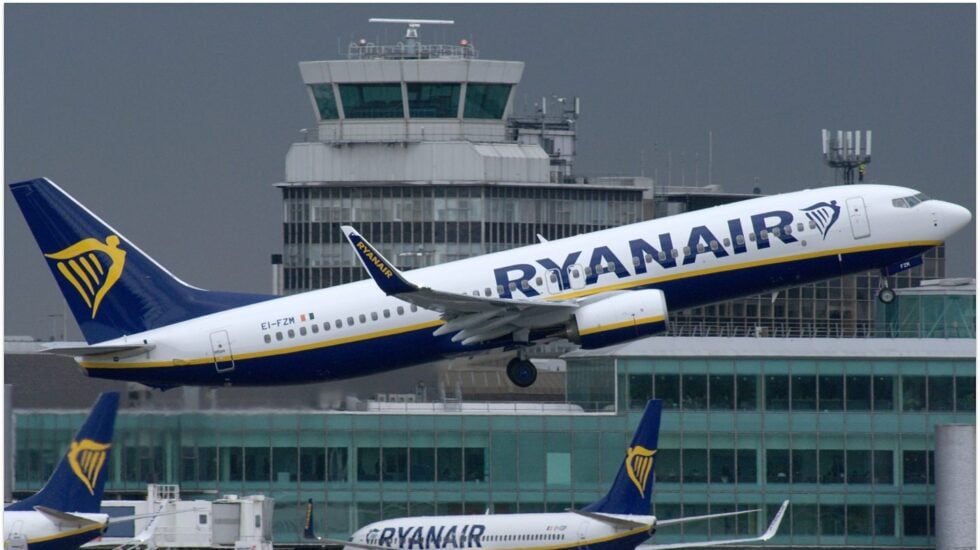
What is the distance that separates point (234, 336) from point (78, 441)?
572 centimetres

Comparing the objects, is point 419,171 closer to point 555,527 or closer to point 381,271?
point 555,527

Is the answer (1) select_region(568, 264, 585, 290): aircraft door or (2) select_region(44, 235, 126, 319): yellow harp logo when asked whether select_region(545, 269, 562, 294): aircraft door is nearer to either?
(1) select_region(568, 264, 585, 290): aircraft door

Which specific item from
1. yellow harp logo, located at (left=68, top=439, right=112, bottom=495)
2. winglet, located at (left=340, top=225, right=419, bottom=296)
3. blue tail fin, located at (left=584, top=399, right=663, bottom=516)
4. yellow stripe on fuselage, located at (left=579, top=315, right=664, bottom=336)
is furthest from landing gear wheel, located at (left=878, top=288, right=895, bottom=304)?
yellow harp logo, located at (left=68, top=439, right=112, bottom=495)

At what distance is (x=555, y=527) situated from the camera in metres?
91.4

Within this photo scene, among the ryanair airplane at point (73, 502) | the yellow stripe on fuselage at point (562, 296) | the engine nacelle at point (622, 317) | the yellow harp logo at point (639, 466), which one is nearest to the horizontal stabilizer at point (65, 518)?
the ryanair airplane at point (73, 502)

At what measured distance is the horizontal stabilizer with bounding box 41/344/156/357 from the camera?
80.4 meters

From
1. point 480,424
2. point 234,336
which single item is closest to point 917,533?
point 480,424

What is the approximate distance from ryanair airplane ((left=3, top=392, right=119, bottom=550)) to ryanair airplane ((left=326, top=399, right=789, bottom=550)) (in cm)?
1322

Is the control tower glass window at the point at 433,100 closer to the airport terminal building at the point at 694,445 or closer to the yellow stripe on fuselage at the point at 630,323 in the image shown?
the airport terminal building at the point at 694,445

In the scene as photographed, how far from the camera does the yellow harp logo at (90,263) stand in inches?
3381

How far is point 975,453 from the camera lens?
100750 mm

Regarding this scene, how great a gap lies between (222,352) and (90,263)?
6.87 meters

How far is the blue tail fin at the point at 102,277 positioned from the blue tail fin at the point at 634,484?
1528cm

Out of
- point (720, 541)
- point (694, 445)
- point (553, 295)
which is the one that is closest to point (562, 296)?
point (553, 295)
